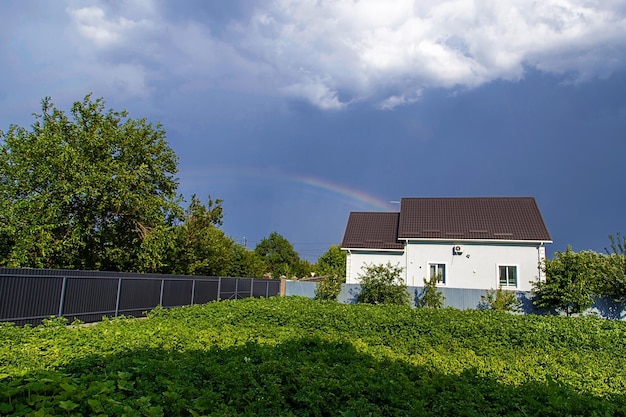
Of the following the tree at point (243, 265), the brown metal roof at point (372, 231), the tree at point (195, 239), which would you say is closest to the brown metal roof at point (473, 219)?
Result: the brown metal roof at point (372, 231)

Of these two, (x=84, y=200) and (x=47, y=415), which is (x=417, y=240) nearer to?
(x=84, y=200)

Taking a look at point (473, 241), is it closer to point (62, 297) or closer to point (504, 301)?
point (504, 301)

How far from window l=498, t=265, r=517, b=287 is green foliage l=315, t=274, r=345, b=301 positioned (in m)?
8.29

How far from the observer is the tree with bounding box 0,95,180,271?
1570cm

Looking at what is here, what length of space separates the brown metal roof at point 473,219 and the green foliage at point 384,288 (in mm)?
6033

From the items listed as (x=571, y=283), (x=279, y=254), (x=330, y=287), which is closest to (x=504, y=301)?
(x=571, y=283)

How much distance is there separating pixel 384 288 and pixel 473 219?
29.7 ft

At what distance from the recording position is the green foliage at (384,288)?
1709cm

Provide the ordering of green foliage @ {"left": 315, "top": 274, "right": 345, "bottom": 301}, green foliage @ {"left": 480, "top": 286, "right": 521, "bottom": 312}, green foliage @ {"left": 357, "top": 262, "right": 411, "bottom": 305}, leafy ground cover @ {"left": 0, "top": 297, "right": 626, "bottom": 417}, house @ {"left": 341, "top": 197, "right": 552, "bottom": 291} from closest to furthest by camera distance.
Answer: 1. leafy ground cover @ {"left": 0, "top": 297, "right": 626, "bottom": 417}
2. green foliage @ {"left": 480, "top": 286, "right": 521, "bottom": 312}
3. green foliage @ {"left": 357, "top": 262, "right": 411, "bottom": 305}
4. green foliage @ {"left": 315, "top": 274, "right": 345, "bottom": 301}
5. house @ {"left": 341, "top": 197, "right": 552, "bottom": 291}

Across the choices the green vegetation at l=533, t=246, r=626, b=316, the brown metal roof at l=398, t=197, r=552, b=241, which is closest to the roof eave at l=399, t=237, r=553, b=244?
the brown metal roof at l=398, t=197, r=552, b=241

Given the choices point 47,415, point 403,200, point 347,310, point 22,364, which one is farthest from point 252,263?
point 47,415

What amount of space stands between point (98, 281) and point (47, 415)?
11.6m

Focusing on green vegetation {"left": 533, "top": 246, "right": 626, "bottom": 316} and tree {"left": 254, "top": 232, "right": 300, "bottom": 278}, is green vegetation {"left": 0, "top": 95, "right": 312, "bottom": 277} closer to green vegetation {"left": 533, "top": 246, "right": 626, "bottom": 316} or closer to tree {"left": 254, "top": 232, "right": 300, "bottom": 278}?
green vegetation {"left": 533, "top": 246, "right": 626, "bottom": 316}

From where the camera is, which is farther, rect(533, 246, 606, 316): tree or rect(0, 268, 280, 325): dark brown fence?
rect(533, 246, 606, 316): tree
